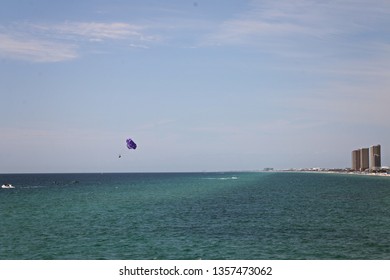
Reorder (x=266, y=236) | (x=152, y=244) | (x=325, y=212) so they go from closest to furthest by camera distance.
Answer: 1. (x=152, y=244)
2. (x=266, y=236)
3. (x=325, y=212)

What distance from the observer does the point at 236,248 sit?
38.3 m

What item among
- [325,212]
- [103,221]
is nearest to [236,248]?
[103,221]

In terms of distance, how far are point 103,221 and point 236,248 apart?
24691 mm

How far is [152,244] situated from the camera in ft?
134
